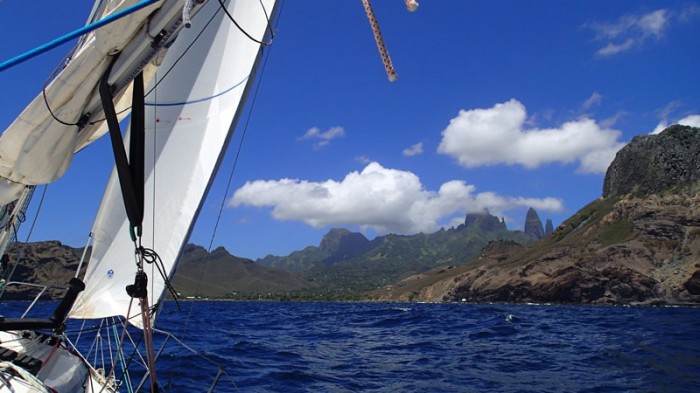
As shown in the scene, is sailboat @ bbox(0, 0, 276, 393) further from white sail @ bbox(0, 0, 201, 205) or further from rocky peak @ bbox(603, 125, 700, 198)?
rocky peak @ bbox(603, 125, 700, 198)

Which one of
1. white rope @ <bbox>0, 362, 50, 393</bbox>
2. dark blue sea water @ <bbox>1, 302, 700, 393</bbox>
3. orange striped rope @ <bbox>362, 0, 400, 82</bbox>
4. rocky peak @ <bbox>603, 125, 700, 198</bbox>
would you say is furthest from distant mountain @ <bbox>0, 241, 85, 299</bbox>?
rocky peak @ <bbox>603, 125, 700, 198</bbox>

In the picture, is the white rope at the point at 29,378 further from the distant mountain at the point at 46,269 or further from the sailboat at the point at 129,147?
the distant mountain at the point at 46,269

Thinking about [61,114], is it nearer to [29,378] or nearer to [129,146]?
[129,146]

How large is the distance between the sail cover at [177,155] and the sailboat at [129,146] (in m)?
0.02

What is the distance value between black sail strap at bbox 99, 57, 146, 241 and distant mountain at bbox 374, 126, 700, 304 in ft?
345

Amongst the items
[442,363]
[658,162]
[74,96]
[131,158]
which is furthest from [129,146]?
[658,162]

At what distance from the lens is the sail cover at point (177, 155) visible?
270 inches

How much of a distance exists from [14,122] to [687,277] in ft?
357

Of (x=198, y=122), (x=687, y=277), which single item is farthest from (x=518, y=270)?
(x=198, y=122)

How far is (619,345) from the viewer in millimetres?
19375

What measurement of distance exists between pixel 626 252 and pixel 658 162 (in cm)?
4127

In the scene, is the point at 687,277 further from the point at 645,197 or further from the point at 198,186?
the point at 198,186

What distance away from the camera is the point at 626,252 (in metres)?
105

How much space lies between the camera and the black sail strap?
4.54 m
